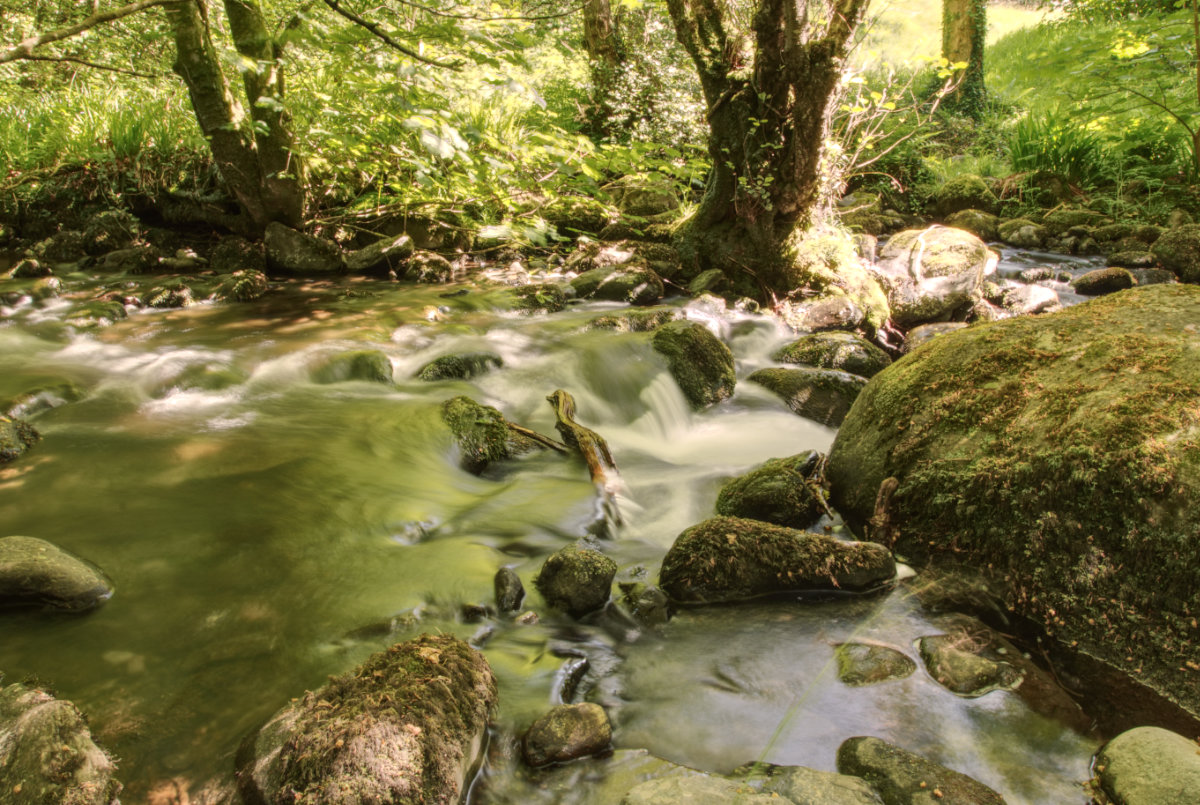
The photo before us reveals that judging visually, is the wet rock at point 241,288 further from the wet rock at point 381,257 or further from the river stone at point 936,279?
the river stone at point 936,279

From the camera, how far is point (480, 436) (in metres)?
4.04

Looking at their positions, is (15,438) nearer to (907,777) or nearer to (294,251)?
(907,777)

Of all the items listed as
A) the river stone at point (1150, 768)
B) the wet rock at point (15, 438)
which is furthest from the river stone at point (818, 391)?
the wet rock at point (15, 438)

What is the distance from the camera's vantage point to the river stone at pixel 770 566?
8.81ft

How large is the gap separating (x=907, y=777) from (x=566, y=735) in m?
0.97

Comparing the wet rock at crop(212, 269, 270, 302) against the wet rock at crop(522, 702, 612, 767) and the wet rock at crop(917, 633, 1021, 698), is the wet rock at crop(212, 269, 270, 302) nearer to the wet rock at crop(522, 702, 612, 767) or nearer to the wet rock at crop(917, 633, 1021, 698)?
the wet rock at crop(522, 702, 612, 767)

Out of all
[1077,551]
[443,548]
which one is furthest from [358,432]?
[1077,551]

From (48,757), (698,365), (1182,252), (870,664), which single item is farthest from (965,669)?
(1182,252)

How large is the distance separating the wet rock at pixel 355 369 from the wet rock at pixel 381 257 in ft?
11.4

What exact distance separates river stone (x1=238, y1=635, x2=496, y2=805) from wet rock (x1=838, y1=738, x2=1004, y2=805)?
3.66ft

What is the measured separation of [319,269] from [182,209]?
7.15 ft

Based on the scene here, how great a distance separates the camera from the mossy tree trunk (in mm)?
5992

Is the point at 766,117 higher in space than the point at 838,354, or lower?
higher

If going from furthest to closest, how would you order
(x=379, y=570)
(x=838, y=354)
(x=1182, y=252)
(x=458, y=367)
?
(x=1182, y=252)
(x=838, y=354)
(x=458, y=367)
(x=379, y=570)
